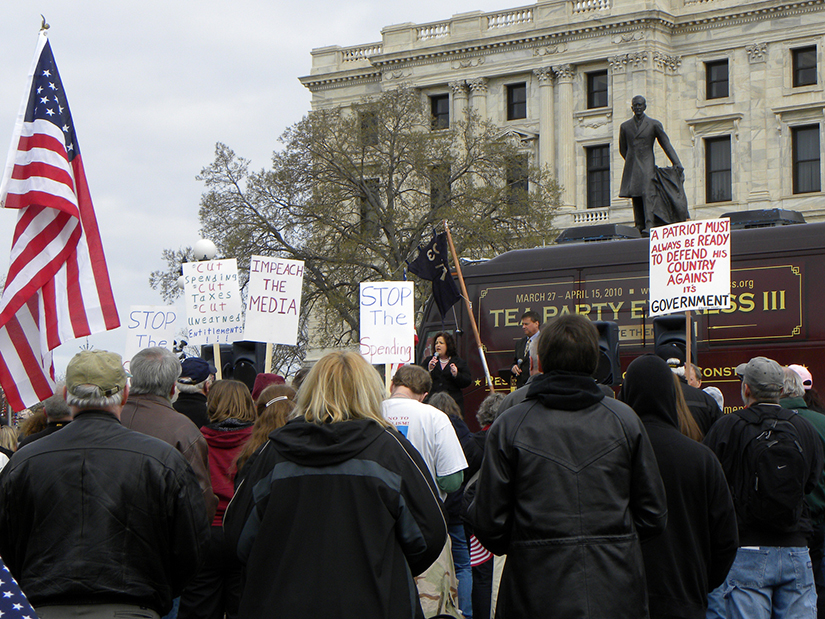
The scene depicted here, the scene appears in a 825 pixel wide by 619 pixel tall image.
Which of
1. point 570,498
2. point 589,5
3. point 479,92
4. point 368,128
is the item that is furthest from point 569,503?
point 479,92

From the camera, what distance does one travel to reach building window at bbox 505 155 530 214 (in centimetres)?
3634

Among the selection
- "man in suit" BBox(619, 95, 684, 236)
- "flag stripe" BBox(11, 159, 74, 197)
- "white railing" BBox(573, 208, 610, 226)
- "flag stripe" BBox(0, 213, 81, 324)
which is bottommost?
"flag stripe" BBox(0, 213, 81, 324)

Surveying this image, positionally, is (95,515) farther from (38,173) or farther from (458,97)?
(458,97)

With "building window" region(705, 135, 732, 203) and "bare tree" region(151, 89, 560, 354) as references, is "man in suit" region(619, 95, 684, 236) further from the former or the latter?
"building window" region(705, 135, 732, 203)

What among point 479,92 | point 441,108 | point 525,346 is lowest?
point 525,346

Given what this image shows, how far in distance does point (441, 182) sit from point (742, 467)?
3070cm

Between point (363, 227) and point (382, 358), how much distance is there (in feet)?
83.3

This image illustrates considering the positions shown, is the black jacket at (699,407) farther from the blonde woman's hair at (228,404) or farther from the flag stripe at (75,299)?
the flag stripe at (75,299)

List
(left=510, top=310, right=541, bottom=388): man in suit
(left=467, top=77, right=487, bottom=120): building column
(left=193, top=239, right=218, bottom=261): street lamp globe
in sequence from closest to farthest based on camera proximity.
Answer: (left=510, top=310, right=541, bottom=388): man in suit → (left=193, top=239, right=218, bottom=261): street lamp globe → (left=467, top=77, right=487, bottom=120): building column

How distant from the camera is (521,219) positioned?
37.0 meters

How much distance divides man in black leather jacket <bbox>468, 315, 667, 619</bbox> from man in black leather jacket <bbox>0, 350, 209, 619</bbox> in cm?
117

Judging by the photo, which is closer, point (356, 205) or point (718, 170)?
point (356, 205)

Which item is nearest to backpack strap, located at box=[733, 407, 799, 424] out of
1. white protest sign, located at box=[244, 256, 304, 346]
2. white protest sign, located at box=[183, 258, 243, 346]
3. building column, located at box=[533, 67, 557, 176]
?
white protest sign, located at box=[244, 256, 304, 346]

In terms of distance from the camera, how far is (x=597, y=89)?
51469 millimetres
